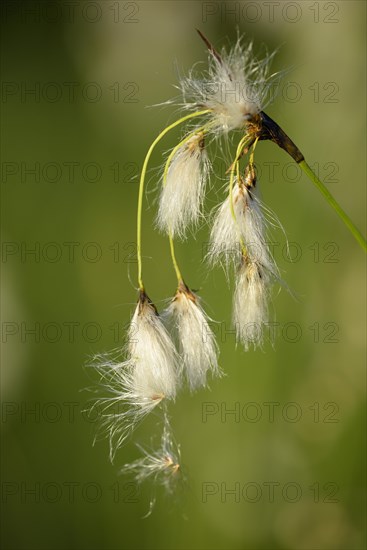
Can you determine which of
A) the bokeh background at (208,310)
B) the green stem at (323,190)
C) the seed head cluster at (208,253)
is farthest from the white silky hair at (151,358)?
the bokeh background at (208,310)

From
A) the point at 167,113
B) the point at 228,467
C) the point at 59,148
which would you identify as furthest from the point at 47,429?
the point at 167,113

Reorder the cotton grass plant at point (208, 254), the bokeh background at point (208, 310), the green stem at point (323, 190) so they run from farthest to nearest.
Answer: the bokeh background at point (208, 310), the cotton grass plant at point (208, 254), the green stem at point (323, 190)

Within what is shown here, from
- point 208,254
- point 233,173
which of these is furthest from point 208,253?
point 233,173

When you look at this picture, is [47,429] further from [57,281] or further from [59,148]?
[59,148]

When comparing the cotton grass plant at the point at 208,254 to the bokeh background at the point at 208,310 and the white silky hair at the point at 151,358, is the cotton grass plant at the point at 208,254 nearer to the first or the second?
the white silky hair at the point at 151,358

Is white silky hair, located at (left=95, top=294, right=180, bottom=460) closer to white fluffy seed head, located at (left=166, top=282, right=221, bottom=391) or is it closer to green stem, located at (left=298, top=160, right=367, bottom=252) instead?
white fluffy seed head, located at (left=166, top=282, right=221, bottom=391)
